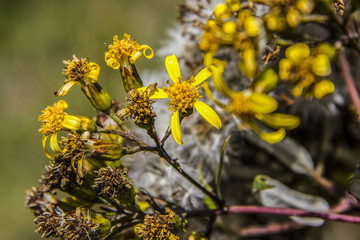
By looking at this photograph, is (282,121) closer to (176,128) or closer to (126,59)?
(176,128)

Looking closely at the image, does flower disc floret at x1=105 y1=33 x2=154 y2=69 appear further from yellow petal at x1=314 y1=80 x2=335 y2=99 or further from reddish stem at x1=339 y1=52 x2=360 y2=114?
reddish stem at x1=339 y1=52 x2=360 y2=114

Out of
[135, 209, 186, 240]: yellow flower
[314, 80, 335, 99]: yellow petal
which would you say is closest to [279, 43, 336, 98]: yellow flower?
[314, 80, 335, 99]: yellow petal

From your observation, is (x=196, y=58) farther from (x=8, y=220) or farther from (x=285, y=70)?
(x=8, y=220)

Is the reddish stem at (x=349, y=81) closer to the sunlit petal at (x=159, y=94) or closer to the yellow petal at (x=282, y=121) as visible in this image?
the yellow petal at (x=282, y=121)

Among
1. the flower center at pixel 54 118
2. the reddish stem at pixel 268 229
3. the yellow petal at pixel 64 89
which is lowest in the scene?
the reddish stem at pixel 268 229

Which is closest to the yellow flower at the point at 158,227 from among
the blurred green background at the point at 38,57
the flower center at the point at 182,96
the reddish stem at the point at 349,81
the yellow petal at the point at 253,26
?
the flower center at the point at 182,96
